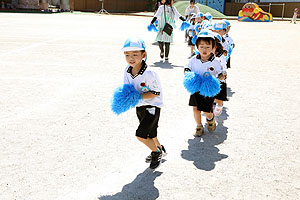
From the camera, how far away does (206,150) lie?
4387 millimetres

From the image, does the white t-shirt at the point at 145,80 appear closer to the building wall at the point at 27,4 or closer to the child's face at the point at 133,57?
the child's face at the point at 133,57

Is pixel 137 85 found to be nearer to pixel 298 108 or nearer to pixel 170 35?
pixel 298 108

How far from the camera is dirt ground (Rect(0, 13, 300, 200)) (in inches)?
137

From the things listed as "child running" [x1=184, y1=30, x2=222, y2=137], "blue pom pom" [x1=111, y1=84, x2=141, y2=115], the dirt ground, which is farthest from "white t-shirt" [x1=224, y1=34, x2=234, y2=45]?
"blue pom pom" [x1=111, y1=84, x2=141, y2=115]

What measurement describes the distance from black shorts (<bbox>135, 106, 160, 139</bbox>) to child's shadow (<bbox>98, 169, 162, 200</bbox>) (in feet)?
1.45

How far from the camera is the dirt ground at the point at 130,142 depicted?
348 centimetres

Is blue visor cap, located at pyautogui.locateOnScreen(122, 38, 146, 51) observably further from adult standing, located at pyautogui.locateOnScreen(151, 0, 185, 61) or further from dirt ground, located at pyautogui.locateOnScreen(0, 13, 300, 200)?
adult standing, located at pyautogui.locateOnScreen(151, 0, 185, 61)

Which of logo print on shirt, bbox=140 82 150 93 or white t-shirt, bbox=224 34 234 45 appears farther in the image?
white t-shirt, bbox=224 34 234 45

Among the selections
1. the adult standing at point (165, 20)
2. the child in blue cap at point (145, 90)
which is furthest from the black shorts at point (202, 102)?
the adult standing at point (165, 20)

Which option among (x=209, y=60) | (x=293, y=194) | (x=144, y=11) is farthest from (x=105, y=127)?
(x=144, y=11)

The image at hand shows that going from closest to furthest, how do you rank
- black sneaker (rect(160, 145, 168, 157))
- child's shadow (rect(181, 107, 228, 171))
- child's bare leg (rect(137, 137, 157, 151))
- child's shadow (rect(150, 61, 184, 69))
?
child's bare leg (rect(137, 137, 157, 151)) < child's shadow (rect(181, 107, 228, 171)) < black sneaker (rect(160, 145, 168, 157)) < child's shadow (rect(150, 61, 184, 69))

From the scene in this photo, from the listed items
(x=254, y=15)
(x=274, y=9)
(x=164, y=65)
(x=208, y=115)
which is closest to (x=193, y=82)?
(x=208, y=115)

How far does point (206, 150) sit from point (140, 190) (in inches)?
50.4

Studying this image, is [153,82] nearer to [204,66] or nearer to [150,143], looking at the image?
[150,143]
